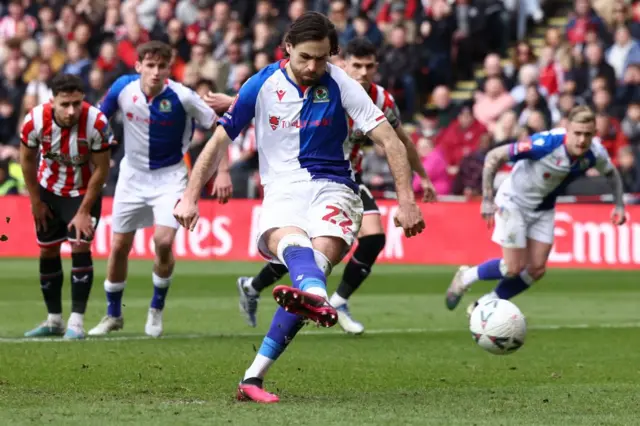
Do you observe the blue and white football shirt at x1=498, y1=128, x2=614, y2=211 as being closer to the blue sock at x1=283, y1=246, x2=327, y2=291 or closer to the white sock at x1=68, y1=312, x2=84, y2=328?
the white sock at x1=68, y1=312, x2=84, y2=328

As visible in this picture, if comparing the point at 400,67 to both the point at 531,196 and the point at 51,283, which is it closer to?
the point at 531,196

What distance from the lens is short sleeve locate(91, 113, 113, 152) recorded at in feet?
36.3

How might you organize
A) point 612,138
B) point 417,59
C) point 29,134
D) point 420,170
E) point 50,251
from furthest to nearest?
1. point 417,59
2. point 612,138
3. point 420,170
4. point 50,251
5. point 29,134

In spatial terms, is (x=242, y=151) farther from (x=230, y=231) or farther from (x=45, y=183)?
(x=45, y=183)

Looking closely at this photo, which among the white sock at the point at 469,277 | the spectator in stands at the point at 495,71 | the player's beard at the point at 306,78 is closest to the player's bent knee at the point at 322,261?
the player's beard at the point at 306,78

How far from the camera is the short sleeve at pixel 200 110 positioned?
1143 cm

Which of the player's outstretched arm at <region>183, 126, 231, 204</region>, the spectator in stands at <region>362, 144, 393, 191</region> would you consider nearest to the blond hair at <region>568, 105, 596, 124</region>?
the player's outstretched arm at <region>183, 126, 231, 204</region>

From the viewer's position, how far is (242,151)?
77.4ft

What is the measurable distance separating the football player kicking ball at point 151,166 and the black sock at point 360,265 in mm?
1503

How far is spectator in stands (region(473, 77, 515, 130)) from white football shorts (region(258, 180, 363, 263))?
14828mm

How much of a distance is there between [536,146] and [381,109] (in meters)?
2.09

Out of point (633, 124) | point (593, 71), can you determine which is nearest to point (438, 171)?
point (593, 71)

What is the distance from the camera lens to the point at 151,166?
11.6 metres

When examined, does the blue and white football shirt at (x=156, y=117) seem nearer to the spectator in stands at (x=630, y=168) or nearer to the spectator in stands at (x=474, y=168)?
the spectator in stands at (x=474, y=168)
